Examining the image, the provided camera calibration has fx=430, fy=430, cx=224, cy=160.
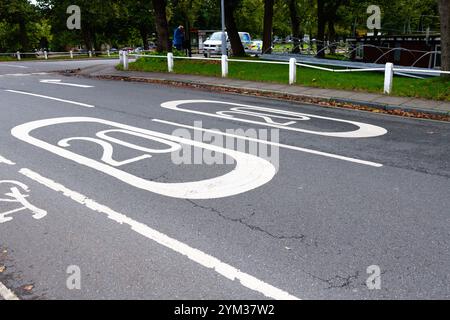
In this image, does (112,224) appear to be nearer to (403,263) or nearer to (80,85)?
(403,263)

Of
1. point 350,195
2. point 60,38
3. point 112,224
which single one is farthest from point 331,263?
point 60,38

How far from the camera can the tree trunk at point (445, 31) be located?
43.9 ft

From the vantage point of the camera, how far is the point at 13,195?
5.60 m

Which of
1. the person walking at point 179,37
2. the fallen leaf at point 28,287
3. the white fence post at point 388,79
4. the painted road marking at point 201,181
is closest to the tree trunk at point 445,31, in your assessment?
the white fence post at point 388,79

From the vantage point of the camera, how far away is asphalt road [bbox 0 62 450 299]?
3.70 metres

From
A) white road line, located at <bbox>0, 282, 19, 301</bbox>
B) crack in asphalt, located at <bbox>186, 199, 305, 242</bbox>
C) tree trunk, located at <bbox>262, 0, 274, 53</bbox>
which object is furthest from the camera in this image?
tree trunk, located at <bbox>262, 0, 274, 53</bbox>

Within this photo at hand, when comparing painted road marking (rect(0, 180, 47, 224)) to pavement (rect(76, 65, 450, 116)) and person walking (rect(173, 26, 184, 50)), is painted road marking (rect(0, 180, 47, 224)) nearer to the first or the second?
pavement (rect(76, 65, 450, 116))

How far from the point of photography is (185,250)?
420 cm

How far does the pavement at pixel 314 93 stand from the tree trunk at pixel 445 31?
2.39 metres

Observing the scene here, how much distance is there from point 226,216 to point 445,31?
12.0 meters

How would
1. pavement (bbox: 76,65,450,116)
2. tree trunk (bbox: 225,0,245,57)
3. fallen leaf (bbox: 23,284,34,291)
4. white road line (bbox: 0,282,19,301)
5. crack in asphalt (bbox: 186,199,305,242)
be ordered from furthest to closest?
tree trunk (bbox: 225,0,245,57)
pavement (bbox: 76,65,450,116)
crack in asphalt (bbox: 186,199,305,242)
fallen leaf (bbox: 23,284,34,291)
white road line (bbox: 0,282,19,301)

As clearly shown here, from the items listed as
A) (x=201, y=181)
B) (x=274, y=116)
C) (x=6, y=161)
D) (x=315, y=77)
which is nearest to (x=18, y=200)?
(x=6, y=161)

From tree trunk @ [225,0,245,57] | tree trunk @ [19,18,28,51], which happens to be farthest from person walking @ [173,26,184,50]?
tree trunk @ [19,18,28,51]

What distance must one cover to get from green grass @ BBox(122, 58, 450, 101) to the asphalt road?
13.5 ft
